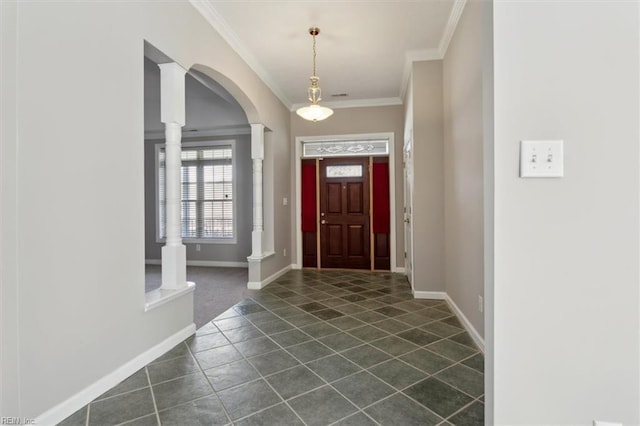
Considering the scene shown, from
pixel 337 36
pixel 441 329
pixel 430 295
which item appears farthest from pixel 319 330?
pixel 337 36

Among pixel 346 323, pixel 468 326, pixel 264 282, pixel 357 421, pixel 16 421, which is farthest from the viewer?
pixel 264 282

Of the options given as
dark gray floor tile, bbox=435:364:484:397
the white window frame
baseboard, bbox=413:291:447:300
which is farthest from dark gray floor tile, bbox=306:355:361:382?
the white window frame

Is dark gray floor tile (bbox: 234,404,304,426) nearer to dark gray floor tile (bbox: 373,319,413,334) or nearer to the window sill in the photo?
the window sill

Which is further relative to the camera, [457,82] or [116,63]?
[457,82]

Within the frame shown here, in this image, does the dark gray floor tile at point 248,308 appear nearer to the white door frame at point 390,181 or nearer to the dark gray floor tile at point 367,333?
the dark gray floor tile at point 367,333

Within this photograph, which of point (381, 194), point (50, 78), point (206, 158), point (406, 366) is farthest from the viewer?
point (206, 158)

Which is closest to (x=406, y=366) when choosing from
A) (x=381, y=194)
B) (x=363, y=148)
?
(x=381, y=194)

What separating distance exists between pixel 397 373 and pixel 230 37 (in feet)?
11.6

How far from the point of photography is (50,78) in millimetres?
1571

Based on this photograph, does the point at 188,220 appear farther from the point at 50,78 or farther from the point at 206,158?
the point at 50,78

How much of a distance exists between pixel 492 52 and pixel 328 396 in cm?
188

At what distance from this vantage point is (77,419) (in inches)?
64.0

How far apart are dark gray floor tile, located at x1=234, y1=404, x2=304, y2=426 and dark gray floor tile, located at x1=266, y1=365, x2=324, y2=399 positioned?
0.13m
